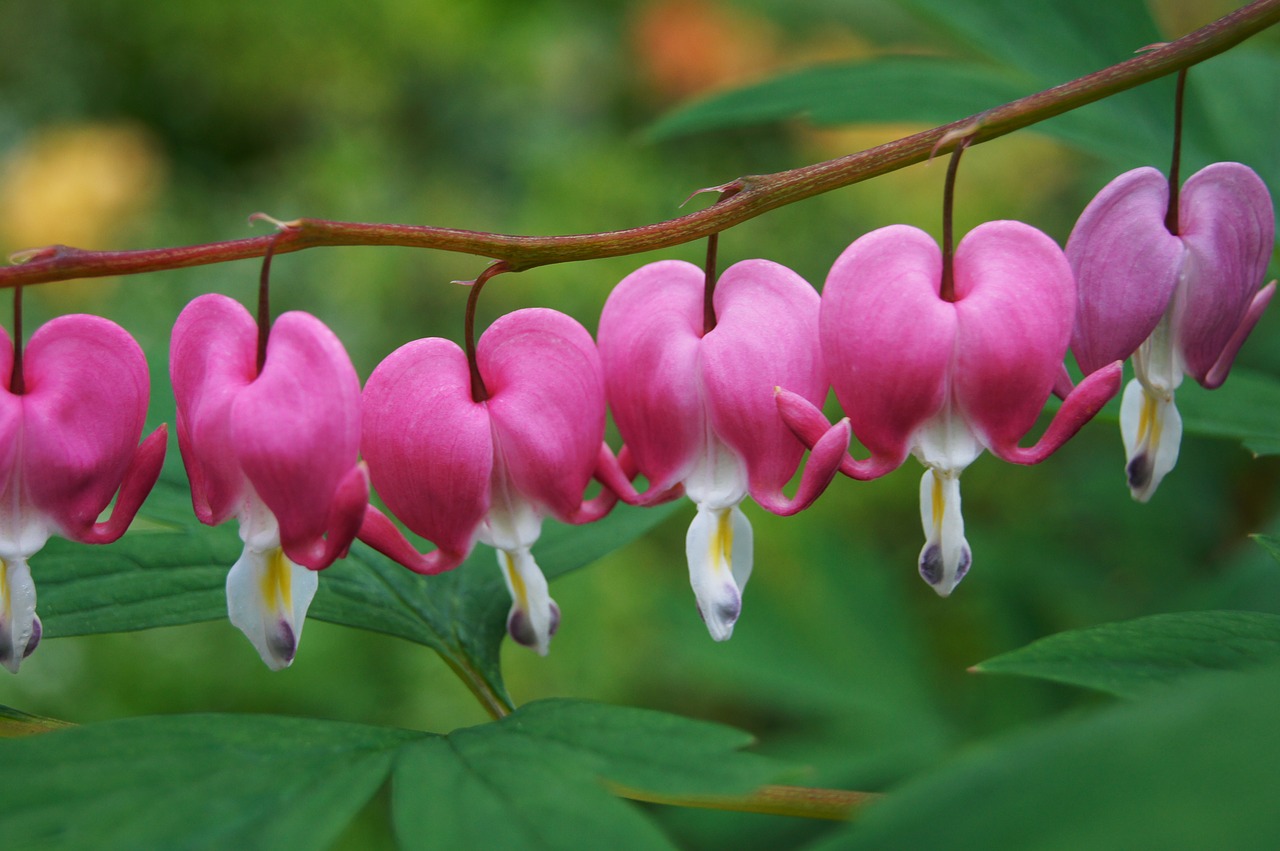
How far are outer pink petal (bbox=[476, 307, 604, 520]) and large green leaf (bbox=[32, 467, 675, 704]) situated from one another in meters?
0.19

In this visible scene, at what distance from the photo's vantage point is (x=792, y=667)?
1.83m

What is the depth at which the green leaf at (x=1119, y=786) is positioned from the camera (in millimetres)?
353

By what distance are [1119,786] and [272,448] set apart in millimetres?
471

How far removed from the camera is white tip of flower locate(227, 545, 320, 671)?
2.35 ft

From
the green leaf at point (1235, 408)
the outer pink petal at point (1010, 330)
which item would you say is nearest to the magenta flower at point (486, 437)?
the outer pink petal at point (1010, 330)

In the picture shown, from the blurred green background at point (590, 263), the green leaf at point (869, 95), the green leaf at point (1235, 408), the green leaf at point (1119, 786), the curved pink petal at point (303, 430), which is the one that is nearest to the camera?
the green leaf at point (1119, 786)

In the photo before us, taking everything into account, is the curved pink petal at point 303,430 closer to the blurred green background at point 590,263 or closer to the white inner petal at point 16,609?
the white inner petal at point 16,609

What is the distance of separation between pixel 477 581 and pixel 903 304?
0.45 m

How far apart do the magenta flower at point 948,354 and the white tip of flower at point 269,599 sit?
1.10 feet

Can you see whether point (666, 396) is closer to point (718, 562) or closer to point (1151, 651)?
point (718, 562)

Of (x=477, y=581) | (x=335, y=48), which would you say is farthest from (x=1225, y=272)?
(x=335, y=48)

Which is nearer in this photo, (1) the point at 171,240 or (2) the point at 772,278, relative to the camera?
(2) the point at 772,278

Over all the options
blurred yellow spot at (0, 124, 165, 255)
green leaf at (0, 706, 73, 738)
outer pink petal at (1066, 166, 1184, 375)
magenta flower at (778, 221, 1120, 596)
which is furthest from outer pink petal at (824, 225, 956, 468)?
blurred yellow spot at (0, 124, 165, 255)

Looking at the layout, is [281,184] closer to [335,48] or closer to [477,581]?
[335,48]
